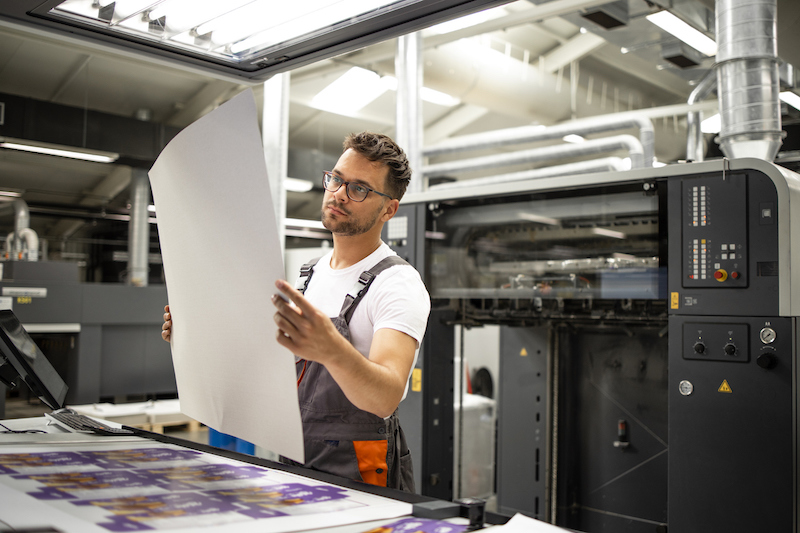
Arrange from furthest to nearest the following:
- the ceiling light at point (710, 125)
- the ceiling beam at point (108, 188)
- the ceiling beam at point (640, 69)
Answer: the ceiling beam at point (108, 188) → the ceiling beam at point (640, 69) → the ceiling light at point (710, 125)

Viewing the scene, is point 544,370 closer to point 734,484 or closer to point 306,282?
point 734,484

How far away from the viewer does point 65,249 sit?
38.0 feet

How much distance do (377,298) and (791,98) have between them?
4.76 m

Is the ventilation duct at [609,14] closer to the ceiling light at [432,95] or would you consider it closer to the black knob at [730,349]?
the black knob at [730,349]

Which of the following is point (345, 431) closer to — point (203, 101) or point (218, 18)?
point (218, 18)

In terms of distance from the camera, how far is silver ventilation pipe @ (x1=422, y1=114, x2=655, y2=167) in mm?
3814

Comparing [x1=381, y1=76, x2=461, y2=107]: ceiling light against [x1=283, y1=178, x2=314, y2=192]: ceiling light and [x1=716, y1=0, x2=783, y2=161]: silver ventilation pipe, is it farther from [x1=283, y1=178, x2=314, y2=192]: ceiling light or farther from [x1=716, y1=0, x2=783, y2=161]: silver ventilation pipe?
[x1=716, y1=0, x2=783, y2=161]: silver ventilation pipe

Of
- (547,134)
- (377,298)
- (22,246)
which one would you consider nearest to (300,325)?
(377,298)

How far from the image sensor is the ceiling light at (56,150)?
5.69m

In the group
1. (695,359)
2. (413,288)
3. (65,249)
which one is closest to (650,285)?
(695,359)

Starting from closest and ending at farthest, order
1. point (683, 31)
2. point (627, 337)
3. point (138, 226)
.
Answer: point (627, 337) → point (683, 31) → point (138, 226)

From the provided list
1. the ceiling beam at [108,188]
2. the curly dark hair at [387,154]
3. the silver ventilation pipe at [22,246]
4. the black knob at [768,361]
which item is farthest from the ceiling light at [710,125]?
the ceiling beam at [108,188]

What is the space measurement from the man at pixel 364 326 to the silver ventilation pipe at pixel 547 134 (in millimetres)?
2410

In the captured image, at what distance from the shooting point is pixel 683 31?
411cm
